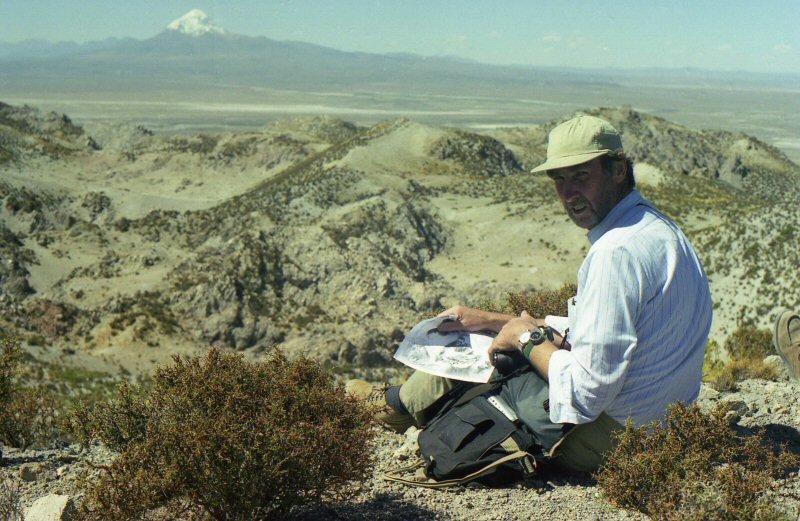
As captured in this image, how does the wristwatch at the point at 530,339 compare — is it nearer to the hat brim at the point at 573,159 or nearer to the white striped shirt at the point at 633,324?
the white striped shirt at the point at 633,324

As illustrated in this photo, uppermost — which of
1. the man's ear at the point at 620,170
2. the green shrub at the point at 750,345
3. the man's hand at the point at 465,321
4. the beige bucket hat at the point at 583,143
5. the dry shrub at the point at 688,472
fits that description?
the beige bucket hat at the point at 583,143

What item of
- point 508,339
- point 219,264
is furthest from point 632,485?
point 219,264

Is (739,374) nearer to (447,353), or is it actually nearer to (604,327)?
(447,353)

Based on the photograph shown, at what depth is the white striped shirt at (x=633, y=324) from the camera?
10.8 ft

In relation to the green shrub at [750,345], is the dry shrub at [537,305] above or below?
above

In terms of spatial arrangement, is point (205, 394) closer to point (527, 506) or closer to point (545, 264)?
point (527, 506)

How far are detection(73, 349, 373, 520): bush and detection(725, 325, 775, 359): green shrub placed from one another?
6.85m

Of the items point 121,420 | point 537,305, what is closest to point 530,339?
point 121,420

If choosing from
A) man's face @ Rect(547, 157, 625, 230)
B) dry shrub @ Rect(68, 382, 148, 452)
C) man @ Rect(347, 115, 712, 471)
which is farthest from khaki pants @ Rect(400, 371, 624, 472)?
dry shrub @ Rect(68, 382, 148, 452)

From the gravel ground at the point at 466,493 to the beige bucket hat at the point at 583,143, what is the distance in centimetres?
164

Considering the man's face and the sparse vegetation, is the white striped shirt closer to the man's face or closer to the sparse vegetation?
the man's face

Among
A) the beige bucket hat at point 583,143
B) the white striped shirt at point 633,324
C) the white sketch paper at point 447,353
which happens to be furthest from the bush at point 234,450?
the beige bucket hat at point 583,143

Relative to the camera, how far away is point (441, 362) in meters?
4.32

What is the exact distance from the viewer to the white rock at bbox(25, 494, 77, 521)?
3523 millimetres
